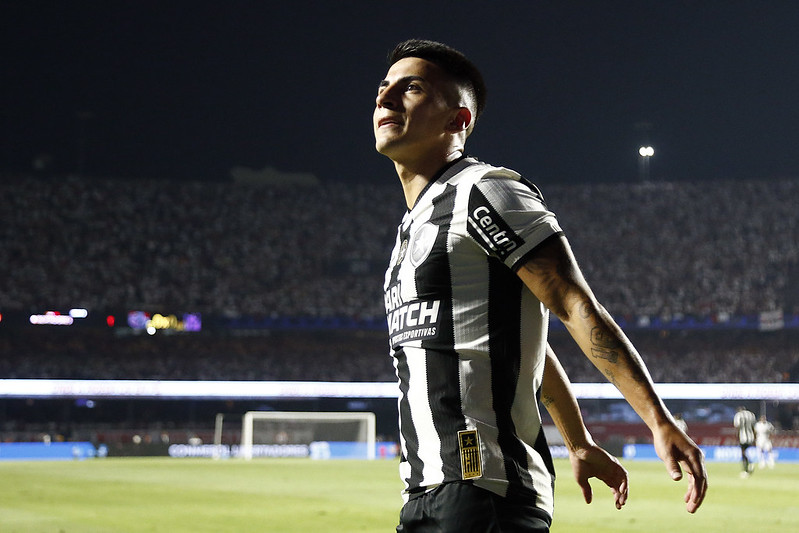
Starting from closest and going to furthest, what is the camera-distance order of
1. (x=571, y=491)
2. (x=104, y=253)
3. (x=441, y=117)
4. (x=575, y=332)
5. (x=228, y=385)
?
(x=575, y=332), (x=441, y=117), (x=571, y=491), (x=228, y=385), (x=104, y=253)

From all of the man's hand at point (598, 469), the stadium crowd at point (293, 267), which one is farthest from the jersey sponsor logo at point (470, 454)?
the stadium crowd at point (293, 267)

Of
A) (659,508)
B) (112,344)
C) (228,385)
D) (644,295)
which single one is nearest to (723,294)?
(644,295)

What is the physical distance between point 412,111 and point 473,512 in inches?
49.8

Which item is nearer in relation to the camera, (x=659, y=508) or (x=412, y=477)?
(x=412, y=477)

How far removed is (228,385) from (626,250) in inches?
928

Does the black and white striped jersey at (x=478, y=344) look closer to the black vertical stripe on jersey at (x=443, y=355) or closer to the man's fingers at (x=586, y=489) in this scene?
the black vertical stripe on jersey at (x=443, y=355)

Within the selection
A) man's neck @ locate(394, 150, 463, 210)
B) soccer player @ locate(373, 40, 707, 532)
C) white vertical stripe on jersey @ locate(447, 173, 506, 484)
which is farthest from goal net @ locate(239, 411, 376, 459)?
white vertical stripe on jersey @ locate(447, 173, 506, 484)

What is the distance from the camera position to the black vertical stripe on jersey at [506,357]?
103 inches

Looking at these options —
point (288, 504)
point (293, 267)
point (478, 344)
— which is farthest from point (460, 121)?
point (293, 267)

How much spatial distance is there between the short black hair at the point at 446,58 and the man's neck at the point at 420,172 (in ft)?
0.83

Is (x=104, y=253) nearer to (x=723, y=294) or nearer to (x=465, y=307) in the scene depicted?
(x=723, y=294)

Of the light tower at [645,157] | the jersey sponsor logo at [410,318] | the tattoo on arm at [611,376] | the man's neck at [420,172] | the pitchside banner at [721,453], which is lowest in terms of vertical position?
the pitchside banner at [721,453]

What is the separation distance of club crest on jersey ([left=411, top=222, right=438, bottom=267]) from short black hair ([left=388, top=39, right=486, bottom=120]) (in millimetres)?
598

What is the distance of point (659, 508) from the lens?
14.4 metres
